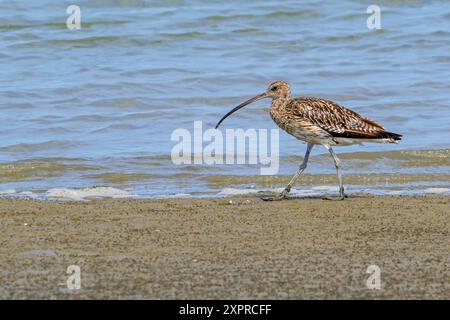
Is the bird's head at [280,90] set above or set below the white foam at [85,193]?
above

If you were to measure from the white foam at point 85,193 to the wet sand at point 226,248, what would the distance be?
40cm

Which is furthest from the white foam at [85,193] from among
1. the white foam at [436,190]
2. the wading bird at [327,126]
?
the white foam at [436,190]

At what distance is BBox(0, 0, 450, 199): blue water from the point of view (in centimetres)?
1315

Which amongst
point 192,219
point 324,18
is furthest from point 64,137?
point 324,18

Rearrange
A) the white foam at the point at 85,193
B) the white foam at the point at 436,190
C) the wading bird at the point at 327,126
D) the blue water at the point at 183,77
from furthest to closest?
the blue water at the point at 183,77, the white foam at the point at 436,190, the white foam at the point at 85,193, the wading bird at the point at 327,126

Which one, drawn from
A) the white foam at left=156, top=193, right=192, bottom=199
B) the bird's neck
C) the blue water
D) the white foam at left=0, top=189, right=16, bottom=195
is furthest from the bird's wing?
the white foam at left=0, top=189, right=16, bottom=195

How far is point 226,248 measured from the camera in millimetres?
8477

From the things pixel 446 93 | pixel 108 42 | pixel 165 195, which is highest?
pixel 108 42

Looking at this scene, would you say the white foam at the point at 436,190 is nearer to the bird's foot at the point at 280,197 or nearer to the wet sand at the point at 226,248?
the wet sand at the point at 226,248

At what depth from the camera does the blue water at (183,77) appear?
1315 centimetres

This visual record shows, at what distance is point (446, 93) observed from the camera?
56.7ft

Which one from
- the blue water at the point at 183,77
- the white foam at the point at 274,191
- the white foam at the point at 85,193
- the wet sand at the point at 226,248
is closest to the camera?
the wet sand at the point at 226,248

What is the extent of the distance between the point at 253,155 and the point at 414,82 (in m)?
5.58

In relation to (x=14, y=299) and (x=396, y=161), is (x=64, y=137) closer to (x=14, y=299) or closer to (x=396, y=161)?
(x=396, y=161)
